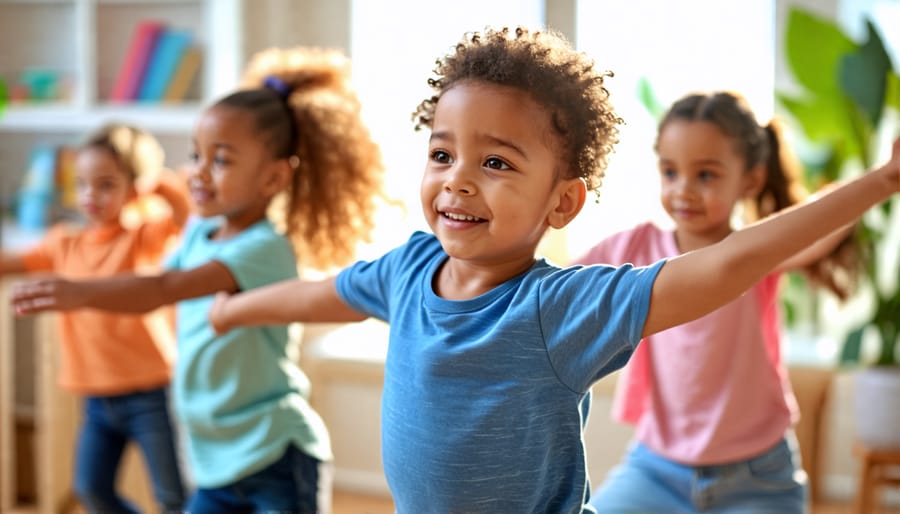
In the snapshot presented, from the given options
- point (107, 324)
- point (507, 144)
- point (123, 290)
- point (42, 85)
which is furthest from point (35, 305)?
point (42, 85)

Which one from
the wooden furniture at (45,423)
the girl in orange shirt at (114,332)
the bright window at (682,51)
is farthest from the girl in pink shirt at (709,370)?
the wooden furniture at (45,423)

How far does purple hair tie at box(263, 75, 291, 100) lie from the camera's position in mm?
2211

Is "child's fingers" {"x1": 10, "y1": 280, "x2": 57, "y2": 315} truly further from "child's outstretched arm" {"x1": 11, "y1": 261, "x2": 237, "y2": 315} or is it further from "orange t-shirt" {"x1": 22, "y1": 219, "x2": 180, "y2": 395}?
"orange t-shirt" {"x1": 22, "y1": 219, "x2": 180, "y2": 395}

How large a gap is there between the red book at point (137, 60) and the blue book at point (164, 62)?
16mm

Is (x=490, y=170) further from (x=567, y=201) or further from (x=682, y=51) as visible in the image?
(x=682, y=51)

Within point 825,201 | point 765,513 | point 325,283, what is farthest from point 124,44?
point 825,201

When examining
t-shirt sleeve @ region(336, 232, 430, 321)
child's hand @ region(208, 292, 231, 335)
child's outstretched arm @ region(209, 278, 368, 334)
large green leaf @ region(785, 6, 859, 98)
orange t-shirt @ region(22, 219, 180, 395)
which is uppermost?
large green leaf @ region(785, 6, 859, 98)

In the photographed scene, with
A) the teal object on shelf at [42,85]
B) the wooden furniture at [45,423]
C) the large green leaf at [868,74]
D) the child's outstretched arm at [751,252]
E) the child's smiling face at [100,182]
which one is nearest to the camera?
the child's outstretched arm at [751,252]

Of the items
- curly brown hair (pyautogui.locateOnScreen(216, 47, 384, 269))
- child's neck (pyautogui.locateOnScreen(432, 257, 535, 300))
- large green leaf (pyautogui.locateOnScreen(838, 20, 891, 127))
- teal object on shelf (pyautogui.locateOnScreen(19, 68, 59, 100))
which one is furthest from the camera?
teal object on shelf (pyautogui.locateOnScreen(19, 68, 59, 100))

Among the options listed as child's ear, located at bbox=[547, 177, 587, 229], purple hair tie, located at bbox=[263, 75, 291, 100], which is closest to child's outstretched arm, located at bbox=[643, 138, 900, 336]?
child's ear, located at bbox=[547, 177, 587, 229]

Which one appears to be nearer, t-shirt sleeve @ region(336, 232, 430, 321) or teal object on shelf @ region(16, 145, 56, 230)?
t-shirt sleeve @ region(336, 232, 430, 321)

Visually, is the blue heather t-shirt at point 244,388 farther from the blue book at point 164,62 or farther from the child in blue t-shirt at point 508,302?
the blue book at point 164,62

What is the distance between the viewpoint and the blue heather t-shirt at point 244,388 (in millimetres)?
1971

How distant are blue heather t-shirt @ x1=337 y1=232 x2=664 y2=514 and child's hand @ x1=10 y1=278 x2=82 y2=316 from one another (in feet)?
2.03
